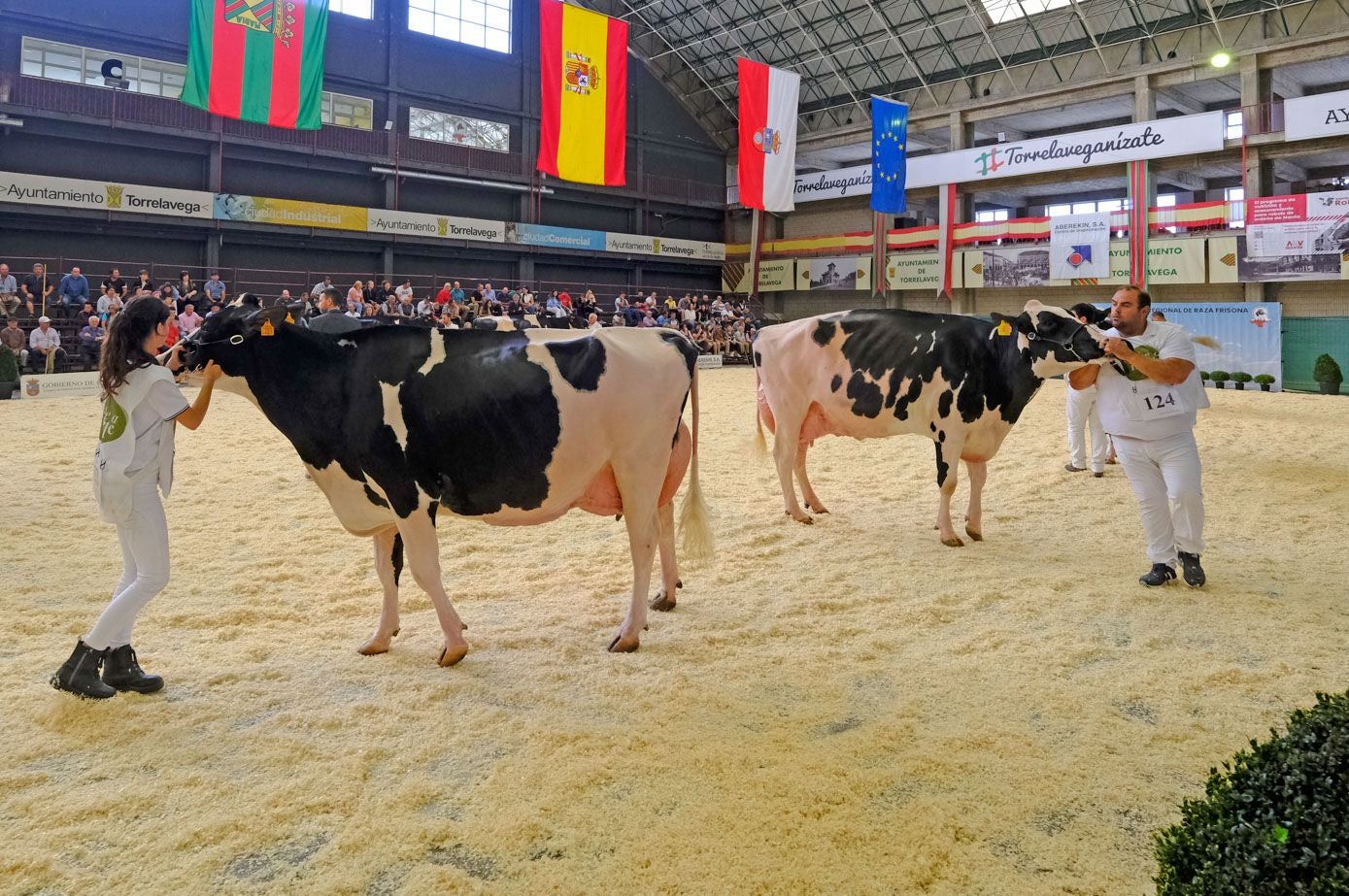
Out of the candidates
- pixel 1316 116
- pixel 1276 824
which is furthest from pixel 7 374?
pixel 1316 116

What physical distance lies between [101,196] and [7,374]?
9.66 m

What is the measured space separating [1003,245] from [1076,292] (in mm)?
2681

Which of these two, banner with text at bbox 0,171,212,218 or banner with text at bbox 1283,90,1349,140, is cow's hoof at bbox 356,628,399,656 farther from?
banner with text at bbox 1283,90,1349,140

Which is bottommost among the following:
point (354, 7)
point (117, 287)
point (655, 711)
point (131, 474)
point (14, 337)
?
point (655, 711)

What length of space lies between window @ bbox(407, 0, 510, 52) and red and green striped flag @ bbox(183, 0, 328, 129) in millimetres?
8231

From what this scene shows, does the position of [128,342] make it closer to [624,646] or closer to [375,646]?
[375,646]

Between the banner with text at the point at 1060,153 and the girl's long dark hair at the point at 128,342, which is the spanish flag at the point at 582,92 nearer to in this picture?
the banner with text at the point at 1060,153

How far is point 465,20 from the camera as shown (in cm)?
2934

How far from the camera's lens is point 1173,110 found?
93.5 feet

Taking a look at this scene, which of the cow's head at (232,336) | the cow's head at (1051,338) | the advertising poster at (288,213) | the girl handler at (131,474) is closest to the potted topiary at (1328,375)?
the cow's head at (1051,338)

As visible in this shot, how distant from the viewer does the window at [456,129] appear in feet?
93.6

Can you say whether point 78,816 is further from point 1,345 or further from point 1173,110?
point 1173,110

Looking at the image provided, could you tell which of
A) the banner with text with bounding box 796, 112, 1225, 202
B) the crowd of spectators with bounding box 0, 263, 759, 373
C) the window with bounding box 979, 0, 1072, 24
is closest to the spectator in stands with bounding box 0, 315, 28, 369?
the crowd of spectators with bounding box 0, 263, 759, 373

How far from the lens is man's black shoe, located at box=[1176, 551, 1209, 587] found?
502 centimetres
